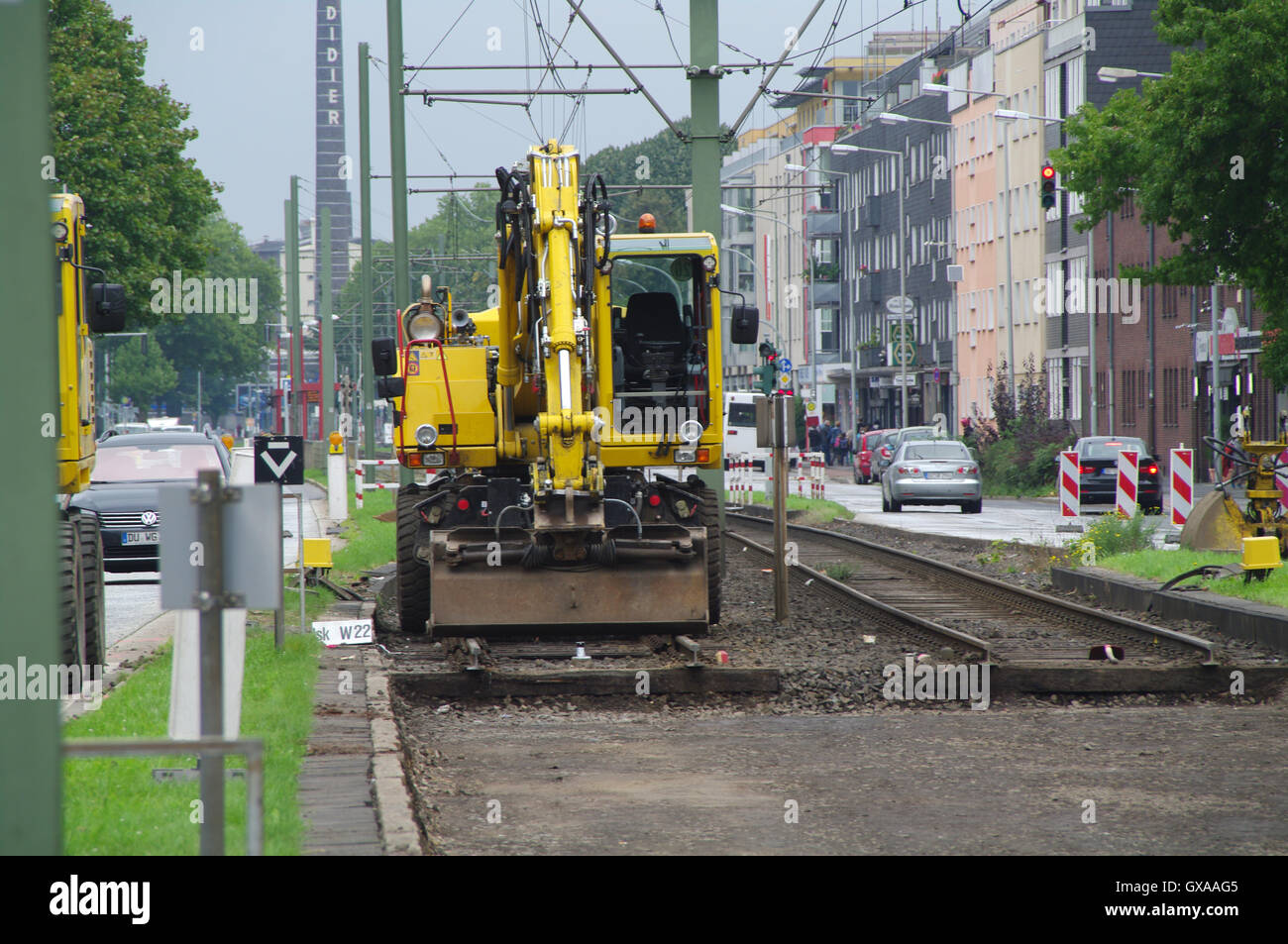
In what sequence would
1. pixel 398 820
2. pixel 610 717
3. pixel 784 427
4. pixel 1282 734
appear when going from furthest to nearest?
1. pixel 784 427
2. pixel 610 717
3. pixel 1282 734
4. pixel 398 820

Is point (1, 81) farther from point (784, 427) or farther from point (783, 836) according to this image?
point (784, 427)

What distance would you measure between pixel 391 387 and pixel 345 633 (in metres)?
2.49

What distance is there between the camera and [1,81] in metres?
3.57

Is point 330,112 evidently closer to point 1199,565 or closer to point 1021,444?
point 1021,444

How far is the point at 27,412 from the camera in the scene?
362 cm

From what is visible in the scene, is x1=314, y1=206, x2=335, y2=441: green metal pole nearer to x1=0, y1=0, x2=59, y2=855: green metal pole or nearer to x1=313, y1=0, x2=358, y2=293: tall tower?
x1=0, y1=0, x2=59, y2=855: green metal pole

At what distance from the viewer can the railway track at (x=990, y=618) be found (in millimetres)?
14375

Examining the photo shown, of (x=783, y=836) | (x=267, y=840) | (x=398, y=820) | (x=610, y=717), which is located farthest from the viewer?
(x=610, y=717)

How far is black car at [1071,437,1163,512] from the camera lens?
4119cm

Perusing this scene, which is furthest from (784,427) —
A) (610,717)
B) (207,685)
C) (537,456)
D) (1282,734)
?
(207,685)

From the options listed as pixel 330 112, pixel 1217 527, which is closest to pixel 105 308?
pixel 1217 527
